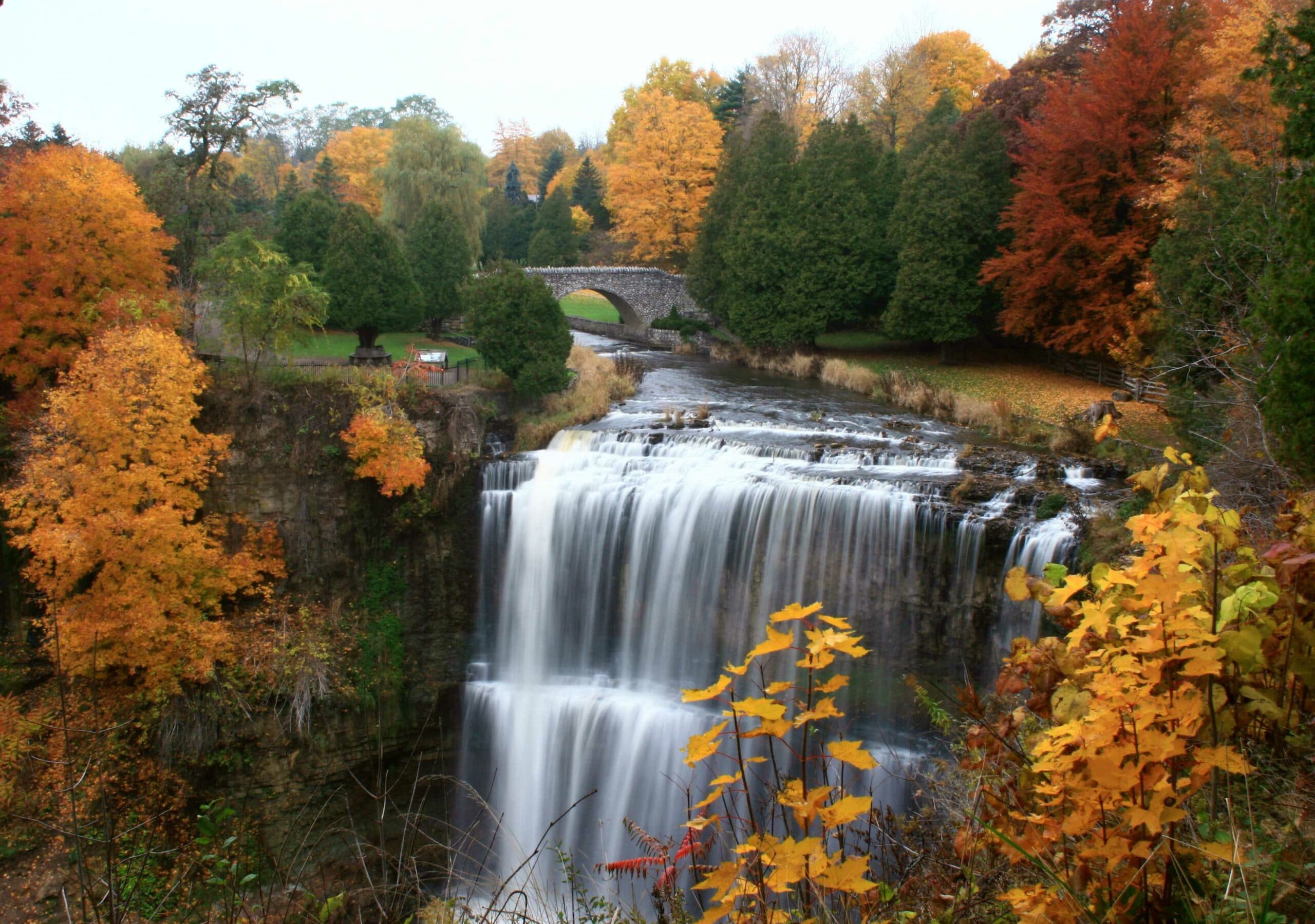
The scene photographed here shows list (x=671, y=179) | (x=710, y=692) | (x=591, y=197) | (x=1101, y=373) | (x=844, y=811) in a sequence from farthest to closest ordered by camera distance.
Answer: (x=591, y=197)
(x=671, y=179)
(x=1101, y=373)
(x=710, y=692)
(x=844, y=811)

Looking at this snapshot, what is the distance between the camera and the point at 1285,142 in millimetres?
10023

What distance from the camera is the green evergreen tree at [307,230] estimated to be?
2872 cm

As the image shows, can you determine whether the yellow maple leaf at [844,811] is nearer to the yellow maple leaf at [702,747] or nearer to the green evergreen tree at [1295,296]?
the yellow maple leaf at [702,747]

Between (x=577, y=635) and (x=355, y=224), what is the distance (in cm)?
1414

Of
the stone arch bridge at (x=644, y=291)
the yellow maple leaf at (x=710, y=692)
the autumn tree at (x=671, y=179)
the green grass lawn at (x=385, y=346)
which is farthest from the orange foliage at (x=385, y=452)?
the autumn tree at (x=671, y=179)

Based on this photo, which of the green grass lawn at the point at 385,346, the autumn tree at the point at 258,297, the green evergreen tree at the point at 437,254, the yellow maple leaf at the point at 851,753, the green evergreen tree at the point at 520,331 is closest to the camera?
the yellow maple leaf at the point at 851,753

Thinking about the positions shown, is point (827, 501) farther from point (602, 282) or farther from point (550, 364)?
point (602, 282)

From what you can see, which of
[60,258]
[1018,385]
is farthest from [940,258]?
[60,258]

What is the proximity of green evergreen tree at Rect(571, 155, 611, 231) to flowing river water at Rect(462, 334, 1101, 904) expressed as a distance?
39.0 m

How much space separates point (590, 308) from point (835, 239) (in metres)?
24.9

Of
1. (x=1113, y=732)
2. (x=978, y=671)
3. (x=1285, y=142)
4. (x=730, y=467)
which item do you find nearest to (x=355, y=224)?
(x=730, y=467)

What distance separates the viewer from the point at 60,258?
18.3 meters

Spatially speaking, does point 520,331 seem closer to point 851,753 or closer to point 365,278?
point 365,278

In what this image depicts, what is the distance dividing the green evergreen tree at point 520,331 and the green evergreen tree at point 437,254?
8736 mm
